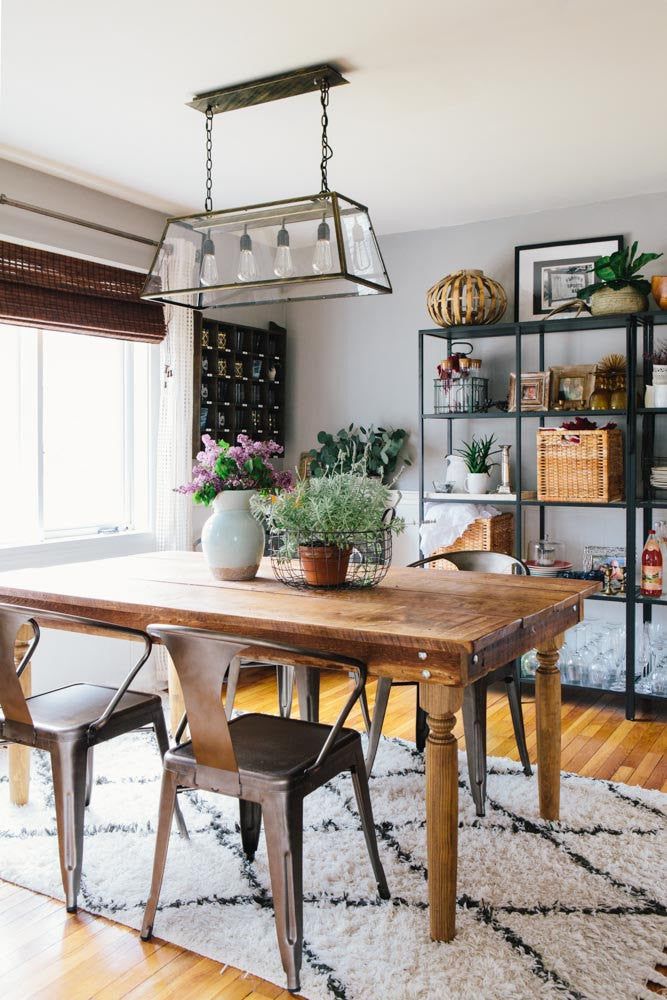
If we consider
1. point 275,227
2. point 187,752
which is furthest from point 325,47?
point 187,752

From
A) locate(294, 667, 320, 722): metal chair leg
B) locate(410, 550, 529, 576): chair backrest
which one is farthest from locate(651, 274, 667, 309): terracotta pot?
locate(294, 667, 320, 722): metal chair leg

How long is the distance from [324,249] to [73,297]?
1.76 m

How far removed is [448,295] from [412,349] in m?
0.65

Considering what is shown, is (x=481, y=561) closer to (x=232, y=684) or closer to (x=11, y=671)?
(x=232, y=684)

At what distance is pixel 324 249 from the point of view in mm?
2615

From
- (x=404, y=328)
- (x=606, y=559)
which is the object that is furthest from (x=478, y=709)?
(x=404, y=328)

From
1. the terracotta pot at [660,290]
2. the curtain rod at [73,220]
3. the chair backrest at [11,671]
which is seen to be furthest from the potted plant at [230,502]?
the terracotta pot at [660,290]

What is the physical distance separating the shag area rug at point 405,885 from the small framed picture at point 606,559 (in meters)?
1.36

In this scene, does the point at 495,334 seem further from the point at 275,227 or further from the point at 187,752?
the point at 187,752

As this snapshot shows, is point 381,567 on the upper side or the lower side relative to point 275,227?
lower

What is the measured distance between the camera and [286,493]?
2.66 m

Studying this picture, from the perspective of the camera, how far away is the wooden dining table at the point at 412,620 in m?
2.04

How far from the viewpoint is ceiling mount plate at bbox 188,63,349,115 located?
282 cm

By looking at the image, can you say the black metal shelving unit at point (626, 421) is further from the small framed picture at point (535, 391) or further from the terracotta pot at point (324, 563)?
the terracotta pot at point (324, 563)
